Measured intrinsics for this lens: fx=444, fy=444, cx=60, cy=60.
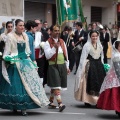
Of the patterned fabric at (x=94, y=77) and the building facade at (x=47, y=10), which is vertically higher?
the building facade at (x=47, y=10)

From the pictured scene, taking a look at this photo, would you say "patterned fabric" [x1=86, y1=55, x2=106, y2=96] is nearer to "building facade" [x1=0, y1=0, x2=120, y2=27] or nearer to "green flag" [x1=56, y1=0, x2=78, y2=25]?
"green flag" [x1=56, y1=0, x2=78, y2=25]

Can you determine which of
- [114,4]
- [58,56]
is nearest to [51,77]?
[58,56]

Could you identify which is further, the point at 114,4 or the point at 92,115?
the point at 114,4

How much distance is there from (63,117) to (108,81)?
3.36 feet

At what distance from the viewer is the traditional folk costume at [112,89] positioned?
25.1ft

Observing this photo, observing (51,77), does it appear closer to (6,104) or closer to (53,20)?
(6,104)

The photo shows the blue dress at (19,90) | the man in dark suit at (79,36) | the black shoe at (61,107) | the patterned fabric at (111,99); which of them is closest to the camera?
the patterned fabric at (111,99)

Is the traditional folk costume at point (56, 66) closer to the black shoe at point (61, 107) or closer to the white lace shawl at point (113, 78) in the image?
the black shoe at point (61, 107)

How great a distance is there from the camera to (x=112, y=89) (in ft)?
25.5

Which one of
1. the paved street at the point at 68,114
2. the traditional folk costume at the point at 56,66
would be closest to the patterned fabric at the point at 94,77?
the paved street at the point at 68,114

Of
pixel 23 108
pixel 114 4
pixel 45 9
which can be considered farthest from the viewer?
pixel 114 4

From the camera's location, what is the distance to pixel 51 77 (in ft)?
28.1

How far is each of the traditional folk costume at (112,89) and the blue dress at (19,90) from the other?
103 centimetres

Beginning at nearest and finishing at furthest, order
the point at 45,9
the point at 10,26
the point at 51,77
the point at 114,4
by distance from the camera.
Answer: the point at 51,77, the point at 10,26, the point at 45,9, the point at 114,4
